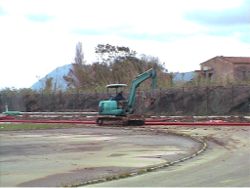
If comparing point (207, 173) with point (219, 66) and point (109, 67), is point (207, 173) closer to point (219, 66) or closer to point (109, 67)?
point (109, 67)

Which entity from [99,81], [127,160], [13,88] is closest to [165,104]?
[13,88]

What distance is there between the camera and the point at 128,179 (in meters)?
12.9

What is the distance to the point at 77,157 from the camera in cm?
1766

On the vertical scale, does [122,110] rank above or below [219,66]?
below

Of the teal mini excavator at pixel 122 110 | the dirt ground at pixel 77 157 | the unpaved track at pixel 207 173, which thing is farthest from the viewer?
the teal mini excavator at pixel 122 110

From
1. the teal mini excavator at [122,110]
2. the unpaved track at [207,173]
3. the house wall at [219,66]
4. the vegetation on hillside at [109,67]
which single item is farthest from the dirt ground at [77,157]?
the house wall at [219,66]

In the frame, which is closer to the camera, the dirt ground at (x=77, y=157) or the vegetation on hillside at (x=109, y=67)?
the dirt ground at (x=77, y=157)

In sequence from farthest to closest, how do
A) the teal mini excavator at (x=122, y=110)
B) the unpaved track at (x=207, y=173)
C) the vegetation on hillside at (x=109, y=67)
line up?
the vegetation on hillside at (x=109, y=67)
the teal mini excavator at (x=122, y=110)
the unpaved track at (x=207, y=173)

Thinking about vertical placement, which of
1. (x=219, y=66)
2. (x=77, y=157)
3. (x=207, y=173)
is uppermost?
(x=219, y=66)

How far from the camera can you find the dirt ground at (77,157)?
13195 mm

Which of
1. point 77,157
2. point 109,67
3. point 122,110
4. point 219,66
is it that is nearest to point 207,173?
point 77,157

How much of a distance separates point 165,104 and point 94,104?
10.4 m

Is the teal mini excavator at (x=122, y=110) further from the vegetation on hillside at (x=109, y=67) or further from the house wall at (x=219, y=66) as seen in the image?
the house wall at (x=219, y=66)

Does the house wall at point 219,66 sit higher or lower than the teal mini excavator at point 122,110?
higher
